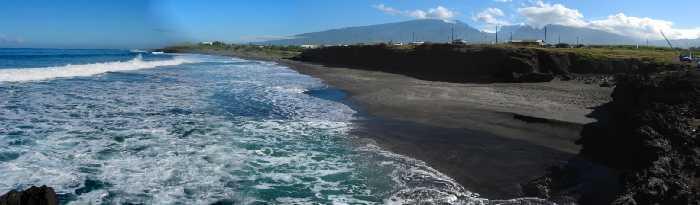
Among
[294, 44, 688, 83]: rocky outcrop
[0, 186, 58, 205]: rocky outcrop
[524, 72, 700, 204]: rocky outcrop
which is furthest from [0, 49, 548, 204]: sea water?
[294, 44, 688, 83]: rocky outcrop

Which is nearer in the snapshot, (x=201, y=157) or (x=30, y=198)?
(x=30, y=198)

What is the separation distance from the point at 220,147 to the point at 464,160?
632cm

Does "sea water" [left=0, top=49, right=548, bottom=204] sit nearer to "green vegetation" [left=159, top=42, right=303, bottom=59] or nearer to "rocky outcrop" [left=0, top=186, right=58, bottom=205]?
"rocky outcrop" [left=0, top=186, right=58, bottom=205]

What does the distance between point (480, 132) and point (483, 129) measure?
56 centimetres

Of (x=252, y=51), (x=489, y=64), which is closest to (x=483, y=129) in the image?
(x=489, y=64)

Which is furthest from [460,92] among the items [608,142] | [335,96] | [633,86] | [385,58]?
[385,58]

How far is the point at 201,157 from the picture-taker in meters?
12.3

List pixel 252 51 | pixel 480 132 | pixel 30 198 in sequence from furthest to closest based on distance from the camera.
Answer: pixel 252 51 → pixel 480 132 → pixel 30 198

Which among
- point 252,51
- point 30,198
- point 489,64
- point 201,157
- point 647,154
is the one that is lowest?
point 201,157

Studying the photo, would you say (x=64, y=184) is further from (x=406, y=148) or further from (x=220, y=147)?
(x=406, y=148)

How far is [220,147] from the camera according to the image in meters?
13.4

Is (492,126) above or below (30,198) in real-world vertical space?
below

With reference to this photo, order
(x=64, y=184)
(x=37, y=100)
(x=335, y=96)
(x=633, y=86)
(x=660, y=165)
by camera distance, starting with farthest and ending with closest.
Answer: (x=335, y=96) → (x=37, y=100) → (x=633, y=86) → (x=64, y=184) → (x=660, y=165)

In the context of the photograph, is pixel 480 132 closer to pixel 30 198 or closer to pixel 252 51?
pixel 30 198
